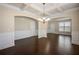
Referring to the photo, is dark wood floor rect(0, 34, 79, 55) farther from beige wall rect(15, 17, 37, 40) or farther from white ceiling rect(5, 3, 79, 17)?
white ceiling rect(5, 3, 79, 17)

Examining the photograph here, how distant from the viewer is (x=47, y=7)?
89.4 inches

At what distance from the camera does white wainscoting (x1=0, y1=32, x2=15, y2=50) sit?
2.09m

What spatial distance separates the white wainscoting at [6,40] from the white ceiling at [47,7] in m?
0.78

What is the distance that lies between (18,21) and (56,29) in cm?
112

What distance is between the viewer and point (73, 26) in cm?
218

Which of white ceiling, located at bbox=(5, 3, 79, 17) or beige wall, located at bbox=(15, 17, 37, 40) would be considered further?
beige wall, located at bbox=(15, 17, 37, 40)

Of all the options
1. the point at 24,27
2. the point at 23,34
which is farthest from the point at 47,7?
the point at 23,34

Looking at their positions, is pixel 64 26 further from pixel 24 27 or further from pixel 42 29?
pixel 24 27

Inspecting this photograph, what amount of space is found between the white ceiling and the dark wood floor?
2.28 feet

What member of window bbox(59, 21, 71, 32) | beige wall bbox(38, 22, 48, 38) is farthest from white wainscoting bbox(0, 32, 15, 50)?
window bbox(59, 21, 71, 32)

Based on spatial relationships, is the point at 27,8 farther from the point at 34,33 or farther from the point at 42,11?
the point at 34,33

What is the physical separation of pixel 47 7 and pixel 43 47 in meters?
1.10

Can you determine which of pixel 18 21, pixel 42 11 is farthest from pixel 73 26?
pixel 18 21

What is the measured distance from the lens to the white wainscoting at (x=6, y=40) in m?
2.09
